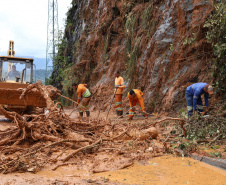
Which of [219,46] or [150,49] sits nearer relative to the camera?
[219,46]

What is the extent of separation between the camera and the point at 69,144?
4520 mm

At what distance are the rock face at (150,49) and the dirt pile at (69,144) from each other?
4.02 meters

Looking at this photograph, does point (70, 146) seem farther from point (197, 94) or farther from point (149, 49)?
point (149, 49)

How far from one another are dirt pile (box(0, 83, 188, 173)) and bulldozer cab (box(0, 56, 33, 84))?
185 inches

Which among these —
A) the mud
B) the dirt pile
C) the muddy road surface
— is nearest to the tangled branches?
the dirt pile

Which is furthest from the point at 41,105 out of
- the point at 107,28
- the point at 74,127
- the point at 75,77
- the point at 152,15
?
the point at 75,77

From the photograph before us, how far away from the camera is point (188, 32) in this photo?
9.09 meters

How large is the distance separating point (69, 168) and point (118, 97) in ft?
21.0

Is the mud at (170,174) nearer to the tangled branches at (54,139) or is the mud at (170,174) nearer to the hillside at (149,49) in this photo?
the tangled branches at (54,139)

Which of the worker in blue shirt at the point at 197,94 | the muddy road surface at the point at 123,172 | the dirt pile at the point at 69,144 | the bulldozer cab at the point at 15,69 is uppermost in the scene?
the bulldozer cab at the point at 15,69

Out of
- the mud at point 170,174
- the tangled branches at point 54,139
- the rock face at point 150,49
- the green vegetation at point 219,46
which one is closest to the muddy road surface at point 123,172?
the mud at point 170,174

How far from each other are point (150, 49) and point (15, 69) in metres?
6.01

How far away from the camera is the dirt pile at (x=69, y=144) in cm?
372

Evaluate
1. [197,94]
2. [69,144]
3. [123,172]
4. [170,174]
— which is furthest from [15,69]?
[170,174]
